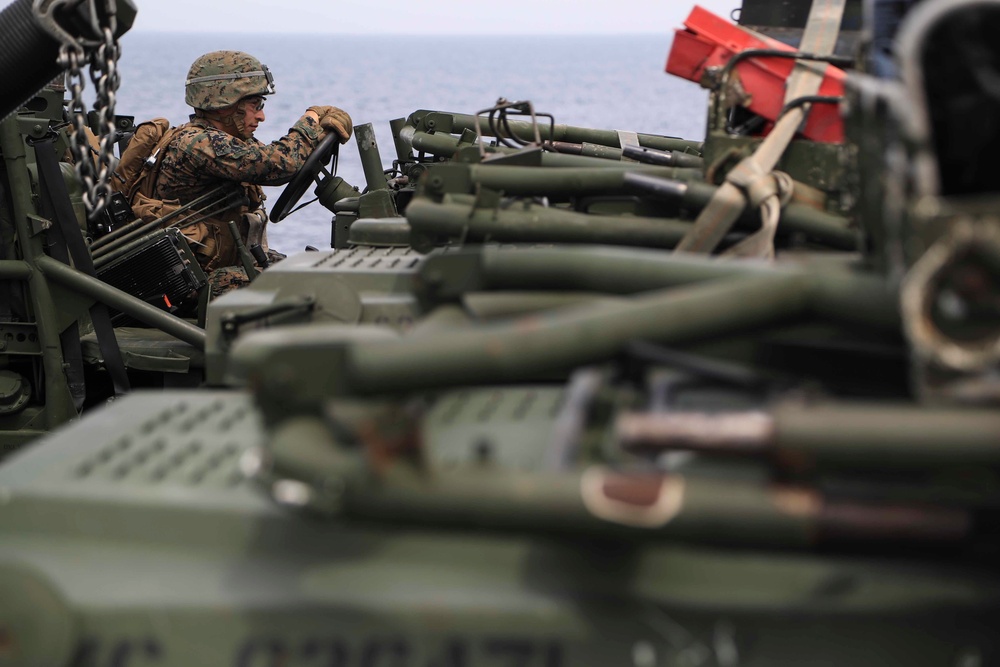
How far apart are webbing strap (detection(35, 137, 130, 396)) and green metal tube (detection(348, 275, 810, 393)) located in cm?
444

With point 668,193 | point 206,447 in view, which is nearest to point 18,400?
point 668,193

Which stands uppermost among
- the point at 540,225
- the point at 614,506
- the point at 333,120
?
the point at 614,506

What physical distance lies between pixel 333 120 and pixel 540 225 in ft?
13.0

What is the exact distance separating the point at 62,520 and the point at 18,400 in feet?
14.7

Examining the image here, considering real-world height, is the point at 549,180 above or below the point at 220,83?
above

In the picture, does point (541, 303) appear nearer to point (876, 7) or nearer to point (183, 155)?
point (876, 7)

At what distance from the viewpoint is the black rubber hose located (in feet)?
12.1

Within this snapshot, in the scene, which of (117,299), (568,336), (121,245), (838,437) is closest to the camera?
(838,437)

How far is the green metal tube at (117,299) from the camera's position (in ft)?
20.9

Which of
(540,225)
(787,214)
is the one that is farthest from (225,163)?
(787,214)

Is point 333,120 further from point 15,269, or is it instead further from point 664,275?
point 664,275

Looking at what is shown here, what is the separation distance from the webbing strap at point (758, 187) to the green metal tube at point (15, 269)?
347 centimetres

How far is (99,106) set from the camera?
3.55 metres

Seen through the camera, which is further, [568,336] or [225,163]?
[225,163]
